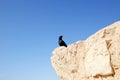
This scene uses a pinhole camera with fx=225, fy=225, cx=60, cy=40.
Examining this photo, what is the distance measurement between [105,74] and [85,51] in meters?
1.66

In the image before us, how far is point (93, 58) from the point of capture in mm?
9133

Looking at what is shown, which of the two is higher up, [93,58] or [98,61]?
[93,58]

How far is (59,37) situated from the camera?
45.8 feet

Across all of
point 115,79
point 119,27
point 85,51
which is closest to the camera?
point 115,79

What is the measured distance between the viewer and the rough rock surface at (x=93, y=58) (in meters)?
8.56

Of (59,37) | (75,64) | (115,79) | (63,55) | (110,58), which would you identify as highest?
(59,37)

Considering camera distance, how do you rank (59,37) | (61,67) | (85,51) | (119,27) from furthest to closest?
(59,37)
(61,67)
(85,51)
(119,27)

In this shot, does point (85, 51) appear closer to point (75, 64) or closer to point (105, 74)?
point (75, 64)

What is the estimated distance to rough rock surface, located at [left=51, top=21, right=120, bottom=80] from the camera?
337 inches

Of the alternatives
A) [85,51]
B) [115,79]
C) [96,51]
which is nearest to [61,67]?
[85,51]

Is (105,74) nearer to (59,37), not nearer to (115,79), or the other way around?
(115,79)

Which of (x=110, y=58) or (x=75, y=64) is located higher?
(x=75, y=64)

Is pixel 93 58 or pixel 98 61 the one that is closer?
pixel 98 61

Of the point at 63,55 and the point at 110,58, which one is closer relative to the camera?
the point at 110,58
